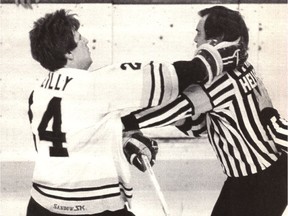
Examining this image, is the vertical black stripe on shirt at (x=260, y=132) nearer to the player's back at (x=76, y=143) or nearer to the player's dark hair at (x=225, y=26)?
the player's dark hair at (x=225, y=26)

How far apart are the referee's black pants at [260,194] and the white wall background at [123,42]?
49.5 inches

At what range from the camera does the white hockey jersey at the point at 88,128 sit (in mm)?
1470

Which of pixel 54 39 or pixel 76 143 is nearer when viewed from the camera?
pixel 76 143

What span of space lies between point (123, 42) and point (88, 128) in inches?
61.1

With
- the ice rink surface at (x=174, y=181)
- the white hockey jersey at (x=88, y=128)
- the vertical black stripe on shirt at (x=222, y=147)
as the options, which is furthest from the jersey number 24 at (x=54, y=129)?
the ice rink surface at (x=174, y=181)

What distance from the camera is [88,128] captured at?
1.48 metres

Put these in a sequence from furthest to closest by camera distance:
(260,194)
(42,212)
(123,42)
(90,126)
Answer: (123,42)
(260,194)
(42,212)
(90,126)

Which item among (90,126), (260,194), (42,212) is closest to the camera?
(90,126)

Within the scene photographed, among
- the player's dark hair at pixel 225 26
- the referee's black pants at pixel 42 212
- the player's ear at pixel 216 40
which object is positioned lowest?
the referee's black pants at pixel 42 212

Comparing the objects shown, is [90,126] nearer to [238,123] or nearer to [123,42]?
[238,123]

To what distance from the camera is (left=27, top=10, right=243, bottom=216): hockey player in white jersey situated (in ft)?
4.83

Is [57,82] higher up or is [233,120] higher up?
[57,82]

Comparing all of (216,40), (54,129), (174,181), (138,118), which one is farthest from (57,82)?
(174,181)

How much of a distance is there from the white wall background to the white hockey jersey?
142 cm
